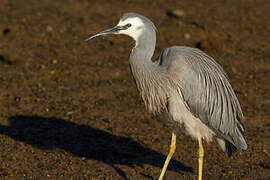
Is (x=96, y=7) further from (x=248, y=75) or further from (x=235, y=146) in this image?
(x=235, y=146)

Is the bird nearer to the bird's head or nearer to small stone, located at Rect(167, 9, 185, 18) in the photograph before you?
the bird's head

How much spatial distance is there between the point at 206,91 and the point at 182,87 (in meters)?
0.43

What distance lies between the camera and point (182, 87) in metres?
5.88

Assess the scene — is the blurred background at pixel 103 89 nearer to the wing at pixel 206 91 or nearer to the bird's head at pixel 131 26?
the wing at pixel 206 91

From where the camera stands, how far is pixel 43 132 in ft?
25.1

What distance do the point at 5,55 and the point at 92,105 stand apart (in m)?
2.49

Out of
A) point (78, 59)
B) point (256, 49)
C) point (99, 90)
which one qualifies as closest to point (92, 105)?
point (99, 90)

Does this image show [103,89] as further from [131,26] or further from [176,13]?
[176,13]

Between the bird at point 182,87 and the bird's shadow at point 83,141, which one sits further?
the bird's shadow at point 83,141

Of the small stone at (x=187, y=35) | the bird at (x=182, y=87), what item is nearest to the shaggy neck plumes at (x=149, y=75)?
the bird at (x=182, y=87)

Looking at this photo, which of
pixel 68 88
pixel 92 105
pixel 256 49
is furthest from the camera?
pixel 256 49

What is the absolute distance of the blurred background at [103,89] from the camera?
22.4ft

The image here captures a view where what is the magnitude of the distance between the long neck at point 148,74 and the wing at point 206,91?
155 mm

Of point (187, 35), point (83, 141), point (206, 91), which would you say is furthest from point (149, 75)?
point (187, 35)
